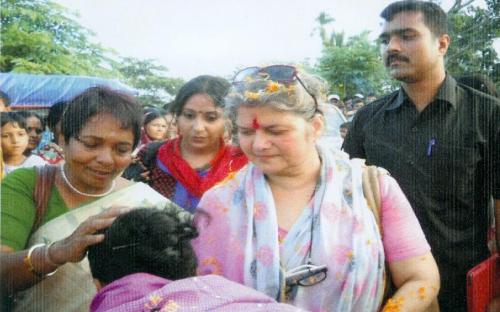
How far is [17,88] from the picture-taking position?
8.04m

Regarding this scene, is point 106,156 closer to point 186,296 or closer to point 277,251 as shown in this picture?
point 277,251

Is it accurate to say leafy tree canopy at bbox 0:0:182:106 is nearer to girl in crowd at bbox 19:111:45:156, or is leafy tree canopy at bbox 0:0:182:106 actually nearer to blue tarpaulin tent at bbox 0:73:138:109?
blue tarpaulin tent at bbox 0:73:138:109

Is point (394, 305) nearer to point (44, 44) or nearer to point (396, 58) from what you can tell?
point (396, 58)

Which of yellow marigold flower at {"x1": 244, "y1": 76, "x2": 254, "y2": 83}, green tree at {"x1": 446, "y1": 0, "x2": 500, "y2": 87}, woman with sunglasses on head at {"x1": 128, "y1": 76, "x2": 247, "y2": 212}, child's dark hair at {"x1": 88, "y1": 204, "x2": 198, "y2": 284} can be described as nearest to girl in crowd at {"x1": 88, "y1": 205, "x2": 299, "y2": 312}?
child's dark hair at {"x1": 88, "y1": 204, "x2": 198, "y2": 284}

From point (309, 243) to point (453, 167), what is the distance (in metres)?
0.95

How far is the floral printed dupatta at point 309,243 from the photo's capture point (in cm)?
133

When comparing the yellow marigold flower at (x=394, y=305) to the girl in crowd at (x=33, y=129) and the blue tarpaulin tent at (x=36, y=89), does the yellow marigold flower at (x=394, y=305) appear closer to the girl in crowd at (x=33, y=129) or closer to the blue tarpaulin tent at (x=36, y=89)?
Result: the girl in crowd at (x=33, y=129)

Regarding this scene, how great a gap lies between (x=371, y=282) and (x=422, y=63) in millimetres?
1177

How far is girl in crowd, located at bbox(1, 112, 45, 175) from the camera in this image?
3322 mm

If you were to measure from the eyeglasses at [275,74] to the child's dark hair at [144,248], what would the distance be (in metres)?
0.52

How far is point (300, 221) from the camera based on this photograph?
1.39 m

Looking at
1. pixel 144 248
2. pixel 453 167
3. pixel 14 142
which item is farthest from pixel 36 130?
pixel 144 248

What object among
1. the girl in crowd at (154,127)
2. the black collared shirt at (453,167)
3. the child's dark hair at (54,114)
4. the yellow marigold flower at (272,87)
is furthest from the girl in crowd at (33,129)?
the yellow marigold flower at (272,87)

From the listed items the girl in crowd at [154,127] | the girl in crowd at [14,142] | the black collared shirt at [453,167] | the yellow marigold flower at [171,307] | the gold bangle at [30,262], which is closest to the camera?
the yellow marigold flower at [171,307]
